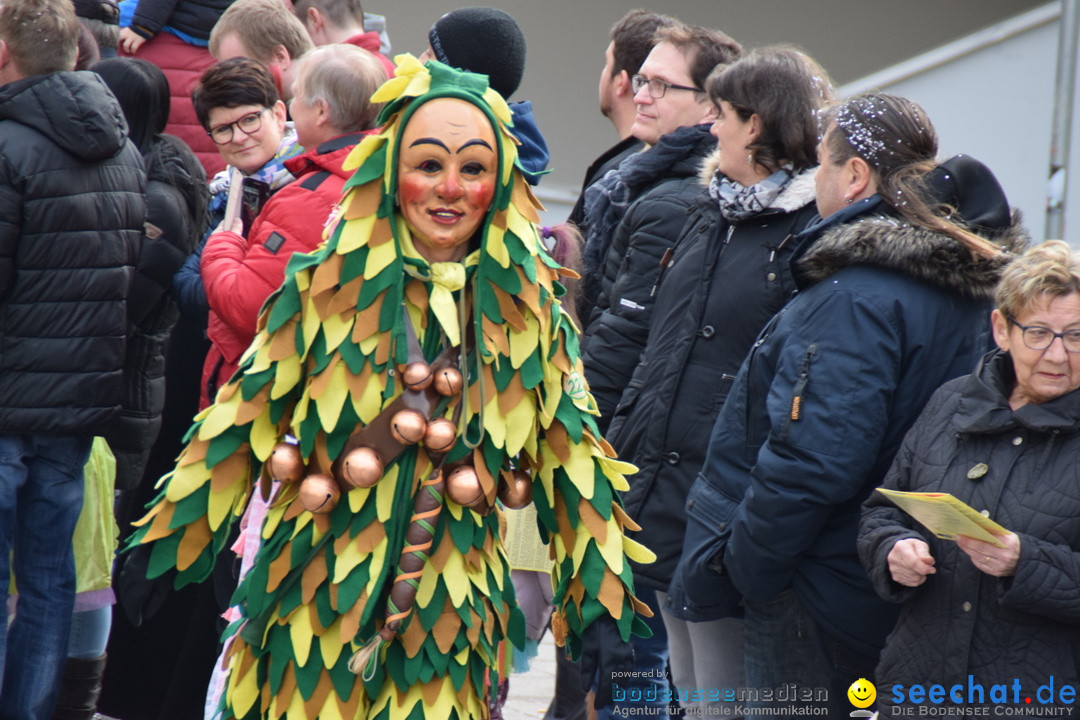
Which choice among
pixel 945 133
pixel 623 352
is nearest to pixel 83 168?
pixel 623 352

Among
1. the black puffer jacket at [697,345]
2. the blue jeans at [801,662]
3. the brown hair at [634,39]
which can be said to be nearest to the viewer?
the blue jeans at [801,662]

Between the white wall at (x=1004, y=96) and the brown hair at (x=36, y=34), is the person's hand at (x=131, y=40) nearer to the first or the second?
the brown hair at (x=36, y=34)

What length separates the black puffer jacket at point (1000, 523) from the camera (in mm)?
2568

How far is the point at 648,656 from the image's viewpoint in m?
4.00

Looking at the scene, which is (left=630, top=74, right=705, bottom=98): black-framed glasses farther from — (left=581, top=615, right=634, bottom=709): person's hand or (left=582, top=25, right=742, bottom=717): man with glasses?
(left=581, top=615, right=634, bottom=709): person's hand

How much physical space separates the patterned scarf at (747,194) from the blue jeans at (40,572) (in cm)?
213

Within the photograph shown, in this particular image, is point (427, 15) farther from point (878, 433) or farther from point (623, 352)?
point (878, 433)

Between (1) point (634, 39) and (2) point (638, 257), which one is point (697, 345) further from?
(1) point (634, 39)

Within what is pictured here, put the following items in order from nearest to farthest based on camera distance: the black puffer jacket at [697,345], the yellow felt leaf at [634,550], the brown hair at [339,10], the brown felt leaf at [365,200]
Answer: the brown felt leaf at [365,200]
the yellow felt leaf at [634,550]
the black puffer jacket at [697,345]
the brown hair at [339,10]

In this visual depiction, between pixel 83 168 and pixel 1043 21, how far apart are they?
5.36m

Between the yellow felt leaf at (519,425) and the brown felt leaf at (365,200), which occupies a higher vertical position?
the brown felt leaf at (365,200)

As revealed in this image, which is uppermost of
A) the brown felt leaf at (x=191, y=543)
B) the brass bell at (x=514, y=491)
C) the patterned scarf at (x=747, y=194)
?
the patterned scarf at (x=747, y=194)

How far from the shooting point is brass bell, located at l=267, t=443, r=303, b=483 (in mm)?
2719

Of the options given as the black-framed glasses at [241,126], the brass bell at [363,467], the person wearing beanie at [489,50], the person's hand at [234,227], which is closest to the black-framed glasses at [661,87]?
the person wearing beanie at [489,50]
